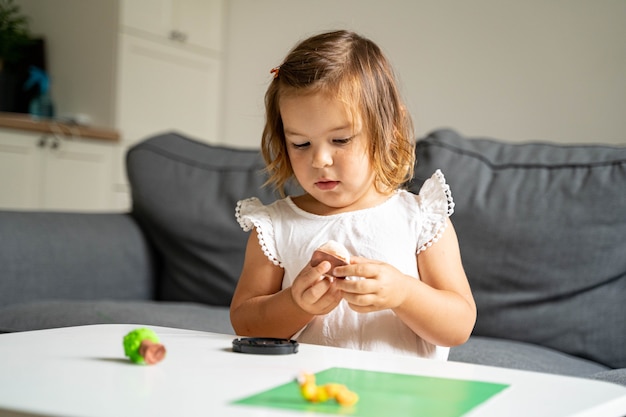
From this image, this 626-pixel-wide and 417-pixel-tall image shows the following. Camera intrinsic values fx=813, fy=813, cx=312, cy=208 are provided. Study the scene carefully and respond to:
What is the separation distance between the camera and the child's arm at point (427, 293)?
927mm

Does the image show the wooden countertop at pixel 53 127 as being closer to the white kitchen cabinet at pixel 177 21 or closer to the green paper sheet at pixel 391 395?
the white kitchen cabinet at pixel 177 21

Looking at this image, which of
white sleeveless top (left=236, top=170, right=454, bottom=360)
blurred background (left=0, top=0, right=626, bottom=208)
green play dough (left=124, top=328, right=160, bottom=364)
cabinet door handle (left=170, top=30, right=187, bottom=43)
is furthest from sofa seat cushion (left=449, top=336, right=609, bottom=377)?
cabinet door handle (left=170, top=30, right=187, bottom=43)

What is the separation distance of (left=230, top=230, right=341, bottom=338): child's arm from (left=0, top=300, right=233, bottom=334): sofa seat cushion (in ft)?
1.53

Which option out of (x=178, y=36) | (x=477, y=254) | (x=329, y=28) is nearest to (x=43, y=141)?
(x=178, y=36)

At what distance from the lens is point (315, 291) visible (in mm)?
962

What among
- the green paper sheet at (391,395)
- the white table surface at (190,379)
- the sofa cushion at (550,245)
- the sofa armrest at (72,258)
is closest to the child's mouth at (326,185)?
the white table surface at (190,379)

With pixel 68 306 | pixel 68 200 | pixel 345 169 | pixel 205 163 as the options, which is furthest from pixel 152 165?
pixel 68 200

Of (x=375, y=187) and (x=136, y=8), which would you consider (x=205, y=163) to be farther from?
(x=136, y=8)

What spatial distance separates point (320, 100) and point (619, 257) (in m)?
0.86

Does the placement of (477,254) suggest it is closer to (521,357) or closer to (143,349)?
(521,357)

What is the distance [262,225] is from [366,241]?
16 centimetres

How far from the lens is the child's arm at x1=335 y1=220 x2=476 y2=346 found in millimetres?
927

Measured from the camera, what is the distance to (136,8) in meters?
3.74

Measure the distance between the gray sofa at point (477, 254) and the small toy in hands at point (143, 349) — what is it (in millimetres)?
805
